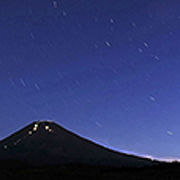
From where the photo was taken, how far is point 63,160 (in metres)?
81.6

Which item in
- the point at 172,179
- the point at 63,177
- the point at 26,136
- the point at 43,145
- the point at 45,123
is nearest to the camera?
the point at 172,179

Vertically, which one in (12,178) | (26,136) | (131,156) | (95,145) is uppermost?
(26,136)

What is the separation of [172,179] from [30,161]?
57397 millimetres

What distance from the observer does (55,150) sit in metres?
90.8

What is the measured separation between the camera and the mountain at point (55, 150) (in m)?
79.6

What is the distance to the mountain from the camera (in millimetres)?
79625

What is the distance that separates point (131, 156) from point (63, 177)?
5817 cm

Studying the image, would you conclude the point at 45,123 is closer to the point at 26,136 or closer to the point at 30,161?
the point at 26,136

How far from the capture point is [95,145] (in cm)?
9612

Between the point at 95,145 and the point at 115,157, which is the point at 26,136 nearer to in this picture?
the point at 95,145

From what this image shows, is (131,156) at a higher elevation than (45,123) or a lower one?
lower

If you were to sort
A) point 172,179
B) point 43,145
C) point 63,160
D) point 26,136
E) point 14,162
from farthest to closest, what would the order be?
point 26,136, point 43,145, point 63,160, point 14,162, point 172,179

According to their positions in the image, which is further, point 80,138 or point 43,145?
point 80,138

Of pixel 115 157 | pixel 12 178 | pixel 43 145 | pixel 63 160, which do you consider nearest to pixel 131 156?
pixel 115 157
